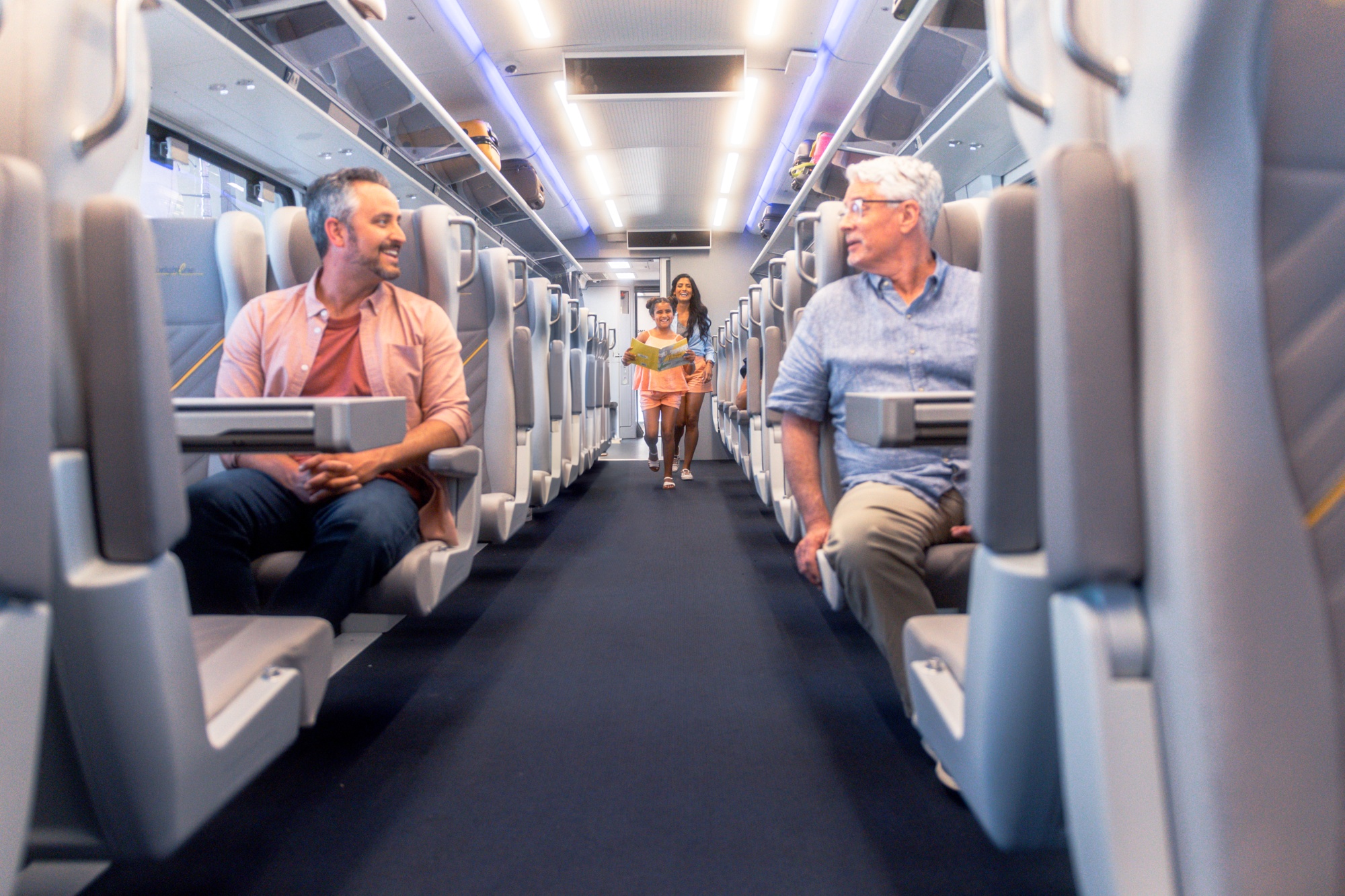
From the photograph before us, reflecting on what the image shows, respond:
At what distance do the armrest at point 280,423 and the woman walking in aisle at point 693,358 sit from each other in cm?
584

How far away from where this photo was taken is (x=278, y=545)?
196 centimetres

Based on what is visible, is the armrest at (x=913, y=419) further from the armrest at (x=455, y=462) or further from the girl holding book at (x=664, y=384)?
the girl holding book at (x=664, y=384)

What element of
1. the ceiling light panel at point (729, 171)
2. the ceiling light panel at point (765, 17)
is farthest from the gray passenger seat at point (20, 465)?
the ceiling light panel at point (729, 171)

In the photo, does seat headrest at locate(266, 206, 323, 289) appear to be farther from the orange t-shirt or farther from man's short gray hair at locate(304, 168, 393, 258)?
the orange t-shirt

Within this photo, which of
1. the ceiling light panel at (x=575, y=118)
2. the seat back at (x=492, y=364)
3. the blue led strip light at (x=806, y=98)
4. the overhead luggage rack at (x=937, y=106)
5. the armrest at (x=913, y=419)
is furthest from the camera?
the ceiling light panel at (x=575, y=118)

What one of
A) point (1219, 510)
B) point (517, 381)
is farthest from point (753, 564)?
point (1219, 510)

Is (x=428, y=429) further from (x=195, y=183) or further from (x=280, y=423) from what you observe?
(x=195, y=183)

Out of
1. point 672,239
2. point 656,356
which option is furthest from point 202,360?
point 672,239

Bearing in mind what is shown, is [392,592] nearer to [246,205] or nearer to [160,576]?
[160,576]

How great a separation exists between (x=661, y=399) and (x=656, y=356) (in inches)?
33.1

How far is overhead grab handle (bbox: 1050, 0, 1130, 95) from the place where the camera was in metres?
0.78

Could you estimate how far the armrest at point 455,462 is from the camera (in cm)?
209

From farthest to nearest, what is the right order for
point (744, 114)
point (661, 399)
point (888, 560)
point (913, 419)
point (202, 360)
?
point (744, 114) < point (661, 399) < point (202, 360) < point (888, 560) < point (913, 419)

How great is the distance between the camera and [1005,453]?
946 millimetres
